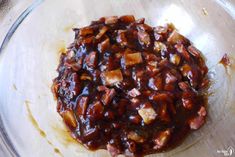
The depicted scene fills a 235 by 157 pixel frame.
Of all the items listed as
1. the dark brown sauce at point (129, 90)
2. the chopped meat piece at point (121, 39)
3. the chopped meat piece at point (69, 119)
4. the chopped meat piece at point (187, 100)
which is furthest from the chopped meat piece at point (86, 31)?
the chopped meat piece at point (187, 100)

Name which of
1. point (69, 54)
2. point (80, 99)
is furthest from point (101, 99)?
point (69, 54)

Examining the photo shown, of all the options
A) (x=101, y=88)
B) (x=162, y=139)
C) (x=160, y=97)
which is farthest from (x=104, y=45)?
(x=162, y=139)

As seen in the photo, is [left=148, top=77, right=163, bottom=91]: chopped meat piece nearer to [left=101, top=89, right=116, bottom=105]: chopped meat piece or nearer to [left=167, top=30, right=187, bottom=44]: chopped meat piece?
[left=101, top=89, right=116, bottom=105]: chopped meat piece

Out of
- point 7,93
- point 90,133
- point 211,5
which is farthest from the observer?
point 211,5

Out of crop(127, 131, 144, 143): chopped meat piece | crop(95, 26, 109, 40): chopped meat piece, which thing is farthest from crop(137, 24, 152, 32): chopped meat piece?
crop(127, 131, 144, 143): chopped meat piece

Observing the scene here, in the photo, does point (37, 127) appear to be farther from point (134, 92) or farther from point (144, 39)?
point (144, 39)

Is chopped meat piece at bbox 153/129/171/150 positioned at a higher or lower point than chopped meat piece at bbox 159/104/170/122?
lower

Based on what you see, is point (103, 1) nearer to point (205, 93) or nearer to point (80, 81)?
point (80, 81)
